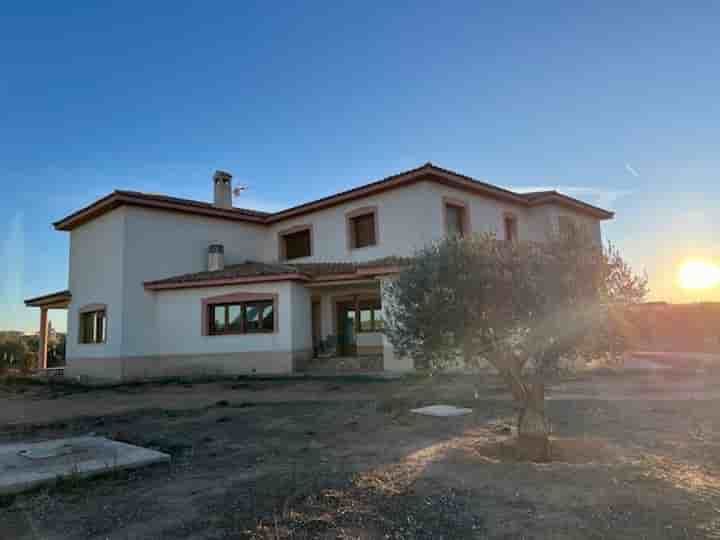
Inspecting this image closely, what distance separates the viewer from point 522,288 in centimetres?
612

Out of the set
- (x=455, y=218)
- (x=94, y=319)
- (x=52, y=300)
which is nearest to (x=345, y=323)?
(x=455, y=218)

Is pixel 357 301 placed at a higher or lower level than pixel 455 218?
lower

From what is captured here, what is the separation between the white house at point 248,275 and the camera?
1775cm

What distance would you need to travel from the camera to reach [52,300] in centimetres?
2338

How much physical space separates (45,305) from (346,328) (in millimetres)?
16377

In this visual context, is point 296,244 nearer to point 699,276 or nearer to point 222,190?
point 222,190

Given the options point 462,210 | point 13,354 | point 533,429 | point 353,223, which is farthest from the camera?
point 13,354

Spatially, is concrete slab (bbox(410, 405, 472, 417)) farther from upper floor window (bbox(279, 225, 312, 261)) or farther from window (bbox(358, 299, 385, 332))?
upper floor window (bbox(279, 225, 312, 261))

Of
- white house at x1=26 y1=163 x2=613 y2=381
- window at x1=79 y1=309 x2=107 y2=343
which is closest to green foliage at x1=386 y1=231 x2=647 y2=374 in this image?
white house at x1=26 y1=163 x2=613 y2=381

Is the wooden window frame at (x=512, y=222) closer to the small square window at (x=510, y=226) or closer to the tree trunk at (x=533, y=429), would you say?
the small square window at (x=510, y=226)

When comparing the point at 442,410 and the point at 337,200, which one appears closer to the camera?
the point at 442,410

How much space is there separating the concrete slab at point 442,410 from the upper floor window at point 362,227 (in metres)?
9.69

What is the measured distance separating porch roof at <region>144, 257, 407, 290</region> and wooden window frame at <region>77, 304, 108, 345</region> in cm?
244

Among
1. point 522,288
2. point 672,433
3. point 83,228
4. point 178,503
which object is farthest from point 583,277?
point 83,228
